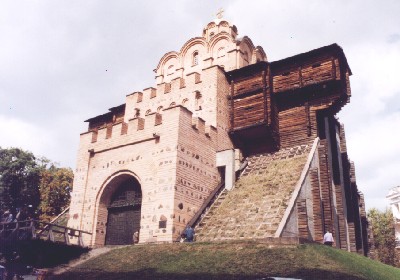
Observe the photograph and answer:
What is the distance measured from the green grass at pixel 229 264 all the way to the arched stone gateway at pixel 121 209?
16.1ft

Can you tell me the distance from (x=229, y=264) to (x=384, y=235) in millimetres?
36709

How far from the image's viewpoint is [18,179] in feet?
124

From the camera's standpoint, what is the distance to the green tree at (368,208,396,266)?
128 feet

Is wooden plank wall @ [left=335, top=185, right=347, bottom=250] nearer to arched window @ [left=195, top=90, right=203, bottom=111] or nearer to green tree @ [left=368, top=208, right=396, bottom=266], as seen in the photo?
arched window @ [left=195, top=90, right=203, bottom=111]

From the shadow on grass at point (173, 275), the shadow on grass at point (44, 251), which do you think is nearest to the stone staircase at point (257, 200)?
the shadow on grass at point (173, 275)

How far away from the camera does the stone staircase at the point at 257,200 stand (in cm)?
1530

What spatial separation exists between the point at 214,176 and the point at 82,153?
24.3ft

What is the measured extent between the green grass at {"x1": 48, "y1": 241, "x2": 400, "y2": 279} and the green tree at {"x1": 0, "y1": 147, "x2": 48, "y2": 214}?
24818 millimetres

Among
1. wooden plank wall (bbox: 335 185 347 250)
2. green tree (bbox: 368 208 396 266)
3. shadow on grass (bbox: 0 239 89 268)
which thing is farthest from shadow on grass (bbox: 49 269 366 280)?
green tree (bbox: 368 208 396 266)

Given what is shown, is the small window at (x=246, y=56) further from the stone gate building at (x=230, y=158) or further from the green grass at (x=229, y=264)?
the green grass at (x=229, y=264)

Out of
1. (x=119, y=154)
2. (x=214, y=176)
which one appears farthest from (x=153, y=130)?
(x=214, y=176)

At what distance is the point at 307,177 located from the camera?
1791 centimetres

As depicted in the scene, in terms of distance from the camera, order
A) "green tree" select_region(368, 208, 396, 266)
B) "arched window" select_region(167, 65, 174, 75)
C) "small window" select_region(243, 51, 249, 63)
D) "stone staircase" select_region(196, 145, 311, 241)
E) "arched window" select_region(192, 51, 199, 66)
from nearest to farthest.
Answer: "stone staircase" select_region(196, 145, 311, 241) < "small window" select_region(243, 51, 249, 63) < "arched window" select_region(192, 51, 199, 66) < "arched window" select_region(167, 65, 174, 75) < "green tree" select_region(368, 208, 396, 266)

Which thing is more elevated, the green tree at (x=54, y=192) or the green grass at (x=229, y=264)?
the green tree at (x=54, y=192)
